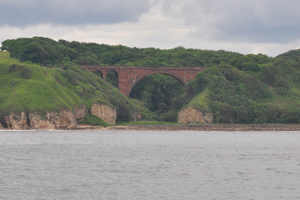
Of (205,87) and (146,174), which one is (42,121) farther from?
(146,174)

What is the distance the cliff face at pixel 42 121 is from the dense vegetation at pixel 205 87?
588cm

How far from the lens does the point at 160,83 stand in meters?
186

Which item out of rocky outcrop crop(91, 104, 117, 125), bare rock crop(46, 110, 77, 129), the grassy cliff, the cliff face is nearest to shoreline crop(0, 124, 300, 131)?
bare rock crop(46, 110, 77, 129)

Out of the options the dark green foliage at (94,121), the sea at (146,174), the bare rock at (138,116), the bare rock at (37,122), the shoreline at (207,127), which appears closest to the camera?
the sea at (146,174)

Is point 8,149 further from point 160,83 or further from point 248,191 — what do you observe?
point 160,83

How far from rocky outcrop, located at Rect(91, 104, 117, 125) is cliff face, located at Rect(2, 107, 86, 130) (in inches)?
378

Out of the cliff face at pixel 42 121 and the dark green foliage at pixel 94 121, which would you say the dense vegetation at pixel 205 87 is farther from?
the cliff face at pixel 42 121

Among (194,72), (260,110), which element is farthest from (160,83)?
(260,110)

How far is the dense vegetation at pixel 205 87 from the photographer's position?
133 metres

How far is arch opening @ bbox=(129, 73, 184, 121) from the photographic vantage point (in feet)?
589

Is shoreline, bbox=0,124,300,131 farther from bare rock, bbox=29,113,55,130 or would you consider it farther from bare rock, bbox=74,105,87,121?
bare rock, bbox=29,113,55,130

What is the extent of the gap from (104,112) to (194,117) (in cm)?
2794

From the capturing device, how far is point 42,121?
347 ft

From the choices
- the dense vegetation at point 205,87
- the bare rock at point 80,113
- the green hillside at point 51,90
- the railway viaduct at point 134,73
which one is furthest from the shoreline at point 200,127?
the railway viaduct at point 134,73
